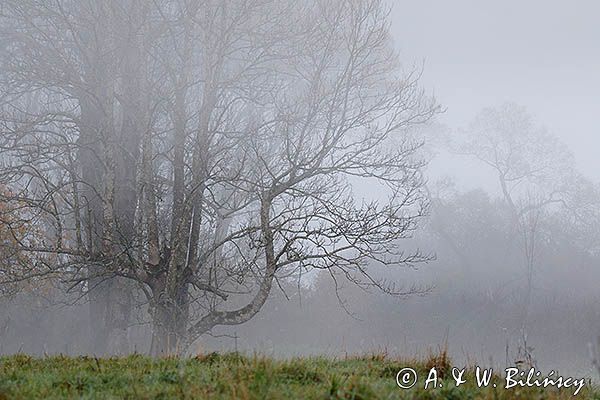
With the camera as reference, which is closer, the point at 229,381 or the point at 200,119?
the point at 229,381

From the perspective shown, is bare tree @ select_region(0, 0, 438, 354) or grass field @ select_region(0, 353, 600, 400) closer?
grass field @ select_region(0, 353, 600, 400)

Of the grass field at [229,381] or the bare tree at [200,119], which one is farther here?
the bare tree at [200,119]

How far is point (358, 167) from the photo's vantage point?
1068 cm

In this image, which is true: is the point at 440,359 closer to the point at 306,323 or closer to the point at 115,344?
the point at 115,344

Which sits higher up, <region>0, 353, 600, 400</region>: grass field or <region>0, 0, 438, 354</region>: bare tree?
<region>0, 0, 438, 354</region>: bare tree

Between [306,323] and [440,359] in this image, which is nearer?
[440,359]

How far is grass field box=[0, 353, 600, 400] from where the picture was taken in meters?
3.93

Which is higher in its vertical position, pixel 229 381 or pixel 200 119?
pixel 200 119

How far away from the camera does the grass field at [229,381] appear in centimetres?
393

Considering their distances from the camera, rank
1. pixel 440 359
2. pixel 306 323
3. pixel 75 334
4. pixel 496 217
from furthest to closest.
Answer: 1. pixel 496 217
2. pixel 306 323
3. pixel 75 334
4. pixel 440 359

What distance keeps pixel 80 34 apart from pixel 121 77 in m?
0.99

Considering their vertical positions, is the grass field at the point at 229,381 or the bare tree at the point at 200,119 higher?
the bare tree at the point at 200,119

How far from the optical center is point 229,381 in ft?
13.8

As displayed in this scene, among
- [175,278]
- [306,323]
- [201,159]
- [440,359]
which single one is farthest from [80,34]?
[306,323]
